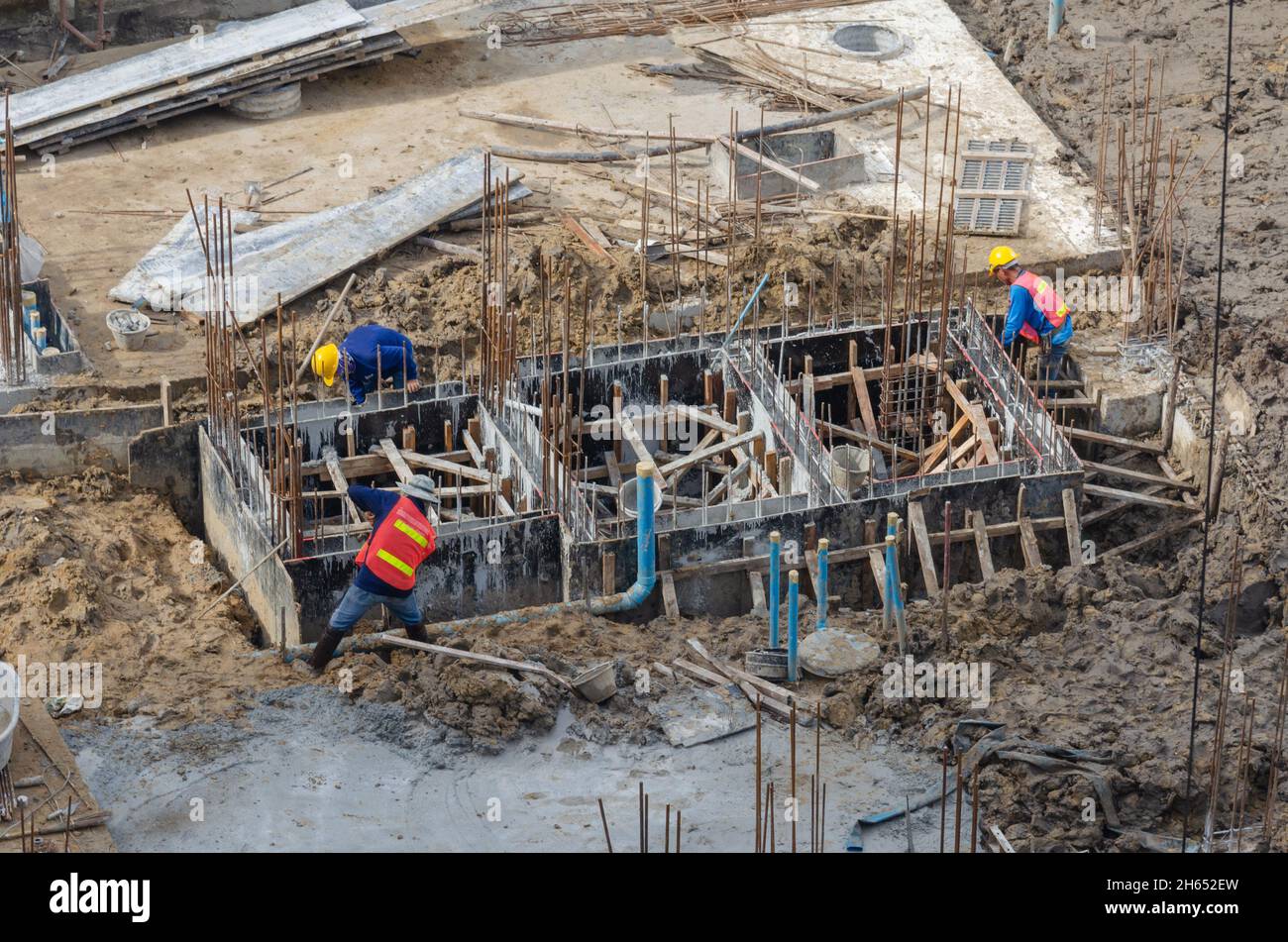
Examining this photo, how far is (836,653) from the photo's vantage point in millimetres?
14430

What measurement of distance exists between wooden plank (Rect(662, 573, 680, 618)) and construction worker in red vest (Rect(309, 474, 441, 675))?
182cm

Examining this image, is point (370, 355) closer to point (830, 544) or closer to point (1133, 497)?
point (830, 544)

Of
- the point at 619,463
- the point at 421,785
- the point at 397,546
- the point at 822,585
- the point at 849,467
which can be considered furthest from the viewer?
the point at 619,463

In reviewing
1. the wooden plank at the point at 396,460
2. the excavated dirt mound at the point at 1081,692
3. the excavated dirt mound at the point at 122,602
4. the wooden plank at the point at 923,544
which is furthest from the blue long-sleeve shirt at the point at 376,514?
the wooden plank at the point at 923,544

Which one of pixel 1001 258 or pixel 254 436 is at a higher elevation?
pixel 1001 258

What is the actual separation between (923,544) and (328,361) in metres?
4.65

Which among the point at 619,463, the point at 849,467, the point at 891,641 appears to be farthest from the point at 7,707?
the point at 849,467

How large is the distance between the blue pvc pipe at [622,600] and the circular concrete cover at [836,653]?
1.27 metres

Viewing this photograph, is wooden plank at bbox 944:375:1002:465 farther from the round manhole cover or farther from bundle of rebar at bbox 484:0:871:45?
bundle of rebar at bbox 484:0:871:45

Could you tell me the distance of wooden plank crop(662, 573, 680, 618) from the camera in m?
15.3

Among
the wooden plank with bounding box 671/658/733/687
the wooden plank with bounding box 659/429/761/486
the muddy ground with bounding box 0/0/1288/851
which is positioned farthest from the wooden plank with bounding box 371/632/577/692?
the wooden plank with bounding box 659/429/761/486

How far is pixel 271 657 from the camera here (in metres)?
14.4
